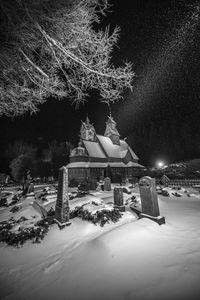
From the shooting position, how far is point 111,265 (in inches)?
112

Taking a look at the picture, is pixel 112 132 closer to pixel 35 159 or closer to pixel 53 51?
pixel 35 159

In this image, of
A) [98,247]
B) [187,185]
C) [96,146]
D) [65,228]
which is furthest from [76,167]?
[98,247]

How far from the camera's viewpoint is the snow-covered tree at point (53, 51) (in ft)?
9.03

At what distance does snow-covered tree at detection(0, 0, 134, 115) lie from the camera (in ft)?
9.03

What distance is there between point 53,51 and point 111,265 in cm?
519

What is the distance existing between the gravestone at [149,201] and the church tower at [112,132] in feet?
105

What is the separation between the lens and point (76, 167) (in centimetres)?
2488

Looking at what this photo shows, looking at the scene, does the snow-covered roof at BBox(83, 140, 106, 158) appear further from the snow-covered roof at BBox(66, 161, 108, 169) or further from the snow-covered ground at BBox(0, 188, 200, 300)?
the snow-covered ground at BBox(0, 188, 200, 300)

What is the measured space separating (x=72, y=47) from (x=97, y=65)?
32.2 inches

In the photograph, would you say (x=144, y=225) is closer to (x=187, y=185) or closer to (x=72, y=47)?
(x=72, y=47)

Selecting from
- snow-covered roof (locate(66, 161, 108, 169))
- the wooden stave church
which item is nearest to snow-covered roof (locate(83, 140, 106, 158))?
the wooden stave church

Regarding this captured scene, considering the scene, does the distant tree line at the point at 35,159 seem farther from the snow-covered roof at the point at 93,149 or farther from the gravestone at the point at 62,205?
the gravestone at the point at 62,205

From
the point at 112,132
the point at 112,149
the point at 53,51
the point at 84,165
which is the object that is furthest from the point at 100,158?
the point at 53,51

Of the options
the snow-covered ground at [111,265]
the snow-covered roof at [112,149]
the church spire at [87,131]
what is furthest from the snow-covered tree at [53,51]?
the church spire at [87,131]
